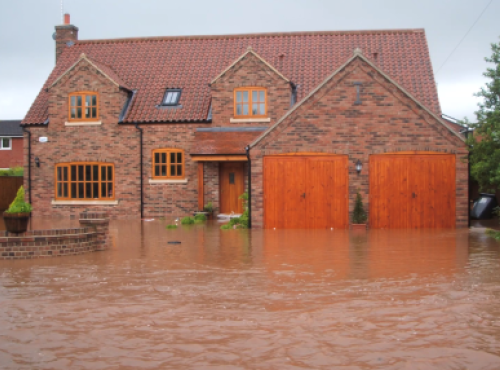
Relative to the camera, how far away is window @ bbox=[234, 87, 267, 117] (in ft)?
85.2

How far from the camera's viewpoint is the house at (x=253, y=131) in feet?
66.9

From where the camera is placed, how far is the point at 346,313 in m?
8.10

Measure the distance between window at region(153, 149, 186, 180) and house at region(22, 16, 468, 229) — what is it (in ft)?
0.19

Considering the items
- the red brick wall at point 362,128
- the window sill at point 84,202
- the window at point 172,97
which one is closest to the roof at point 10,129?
the window sill at point 84,202

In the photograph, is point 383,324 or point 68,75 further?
point 68,75

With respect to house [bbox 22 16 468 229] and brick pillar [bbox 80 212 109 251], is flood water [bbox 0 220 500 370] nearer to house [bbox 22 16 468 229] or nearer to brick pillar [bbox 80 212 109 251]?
brick pillar [bbox 80 212 109 251]

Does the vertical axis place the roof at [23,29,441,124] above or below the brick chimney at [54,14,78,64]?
below

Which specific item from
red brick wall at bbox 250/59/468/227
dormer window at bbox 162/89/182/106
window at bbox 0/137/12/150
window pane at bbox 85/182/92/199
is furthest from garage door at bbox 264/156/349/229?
window at bbox 0/137/12/150

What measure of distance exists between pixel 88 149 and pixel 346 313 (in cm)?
2079

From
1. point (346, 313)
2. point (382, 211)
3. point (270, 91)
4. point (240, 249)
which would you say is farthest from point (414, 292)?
point (270, 91)

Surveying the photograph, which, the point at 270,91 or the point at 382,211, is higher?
the point at 270,91

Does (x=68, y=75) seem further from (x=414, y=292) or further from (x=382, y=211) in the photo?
(x=414, y=292)

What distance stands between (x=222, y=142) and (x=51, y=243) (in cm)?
1202

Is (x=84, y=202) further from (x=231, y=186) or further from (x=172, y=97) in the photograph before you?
(x=231, y=186)
